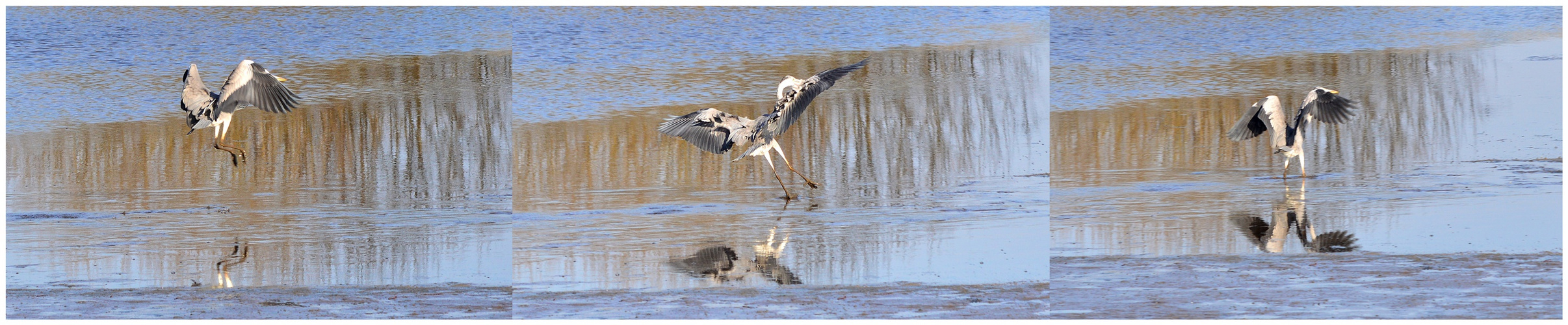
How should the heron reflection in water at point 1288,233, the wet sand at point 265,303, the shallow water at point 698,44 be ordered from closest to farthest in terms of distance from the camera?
the wet sand at point 265,303 → the heron reflection in water at point 1288,233 → the shallow water at point 698,44

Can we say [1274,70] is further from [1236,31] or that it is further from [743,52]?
[743,52]

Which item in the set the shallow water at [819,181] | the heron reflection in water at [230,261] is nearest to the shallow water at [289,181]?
the heron reflection in water at [230,261]

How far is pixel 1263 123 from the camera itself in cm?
691

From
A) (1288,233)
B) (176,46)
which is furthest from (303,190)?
(1288,233)

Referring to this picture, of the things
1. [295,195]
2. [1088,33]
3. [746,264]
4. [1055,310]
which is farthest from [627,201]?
[1088,33]

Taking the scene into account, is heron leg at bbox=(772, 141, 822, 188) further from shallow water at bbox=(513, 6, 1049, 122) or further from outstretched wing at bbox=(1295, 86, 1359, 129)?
outstretched wing at bbox=(1295, 86, 1359, 129)

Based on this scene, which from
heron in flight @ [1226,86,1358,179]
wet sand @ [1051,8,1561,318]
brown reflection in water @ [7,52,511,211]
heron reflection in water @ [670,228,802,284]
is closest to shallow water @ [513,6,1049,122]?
brown reflection in water @ [7,52,511,211]

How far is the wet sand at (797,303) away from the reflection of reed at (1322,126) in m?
1.81

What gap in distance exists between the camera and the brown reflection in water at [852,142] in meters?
6.54

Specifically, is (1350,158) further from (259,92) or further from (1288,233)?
(259,92)

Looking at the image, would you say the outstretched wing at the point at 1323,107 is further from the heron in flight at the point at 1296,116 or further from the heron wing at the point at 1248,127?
the heron wing at the point at 1248,127

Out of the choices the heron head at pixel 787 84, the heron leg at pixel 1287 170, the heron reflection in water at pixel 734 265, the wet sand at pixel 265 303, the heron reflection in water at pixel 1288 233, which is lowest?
the wet sand at pixel 265 303

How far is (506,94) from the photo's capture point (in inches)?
312

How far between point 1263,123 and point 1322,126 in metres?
0.62
